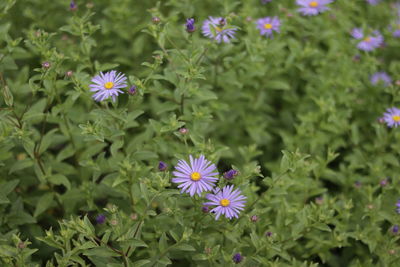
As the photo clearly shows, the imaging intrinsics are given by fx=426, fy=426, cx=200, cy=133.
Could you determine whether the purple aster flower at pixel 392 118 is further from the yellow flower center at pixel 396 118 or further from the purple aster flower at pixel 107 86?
the purple aster flower at pixel 107 86

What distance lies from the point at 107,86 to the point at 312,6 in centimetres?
257

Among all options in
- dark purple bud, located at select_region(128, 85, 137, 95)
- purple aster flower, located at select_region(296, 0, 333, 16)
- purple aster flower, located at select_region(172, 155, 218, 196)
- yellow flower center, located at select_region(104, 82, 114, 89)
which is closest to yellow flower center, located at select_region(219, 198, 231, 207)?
purple aster flower, located at select_region(172, 155, 218, 196)

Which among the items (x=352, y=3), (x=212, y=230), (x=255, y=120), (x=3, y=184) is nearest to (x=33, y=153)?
(x=3, y=184)

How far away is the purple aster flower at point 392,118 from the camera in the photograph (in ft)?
12.0

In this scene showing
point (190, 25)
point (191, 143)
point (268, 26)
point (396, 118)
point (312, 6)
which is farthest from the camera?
point (312, 6)

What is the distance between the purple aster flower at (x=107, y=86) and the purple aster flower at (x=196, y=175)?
0.63 metres

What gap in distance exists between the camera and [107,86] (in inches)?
111

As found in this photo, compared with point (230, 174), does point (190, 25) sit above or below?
above

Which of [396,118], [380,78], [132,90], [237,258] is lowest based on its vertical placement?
[237,258]

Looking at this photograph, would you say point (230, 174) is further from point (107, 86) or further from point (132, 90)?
point (107, 86)

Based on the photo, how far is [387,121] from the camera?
12.1 ft

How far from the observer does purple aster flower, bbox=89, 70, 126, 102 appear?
9.03 ft

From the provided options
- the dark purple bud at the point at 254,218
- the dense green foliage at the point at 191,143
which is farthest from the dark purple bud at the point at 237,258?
the dark purple bud at the point at 254,218

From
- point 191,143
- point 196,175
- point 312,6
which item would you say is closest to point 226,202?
point 196,175
